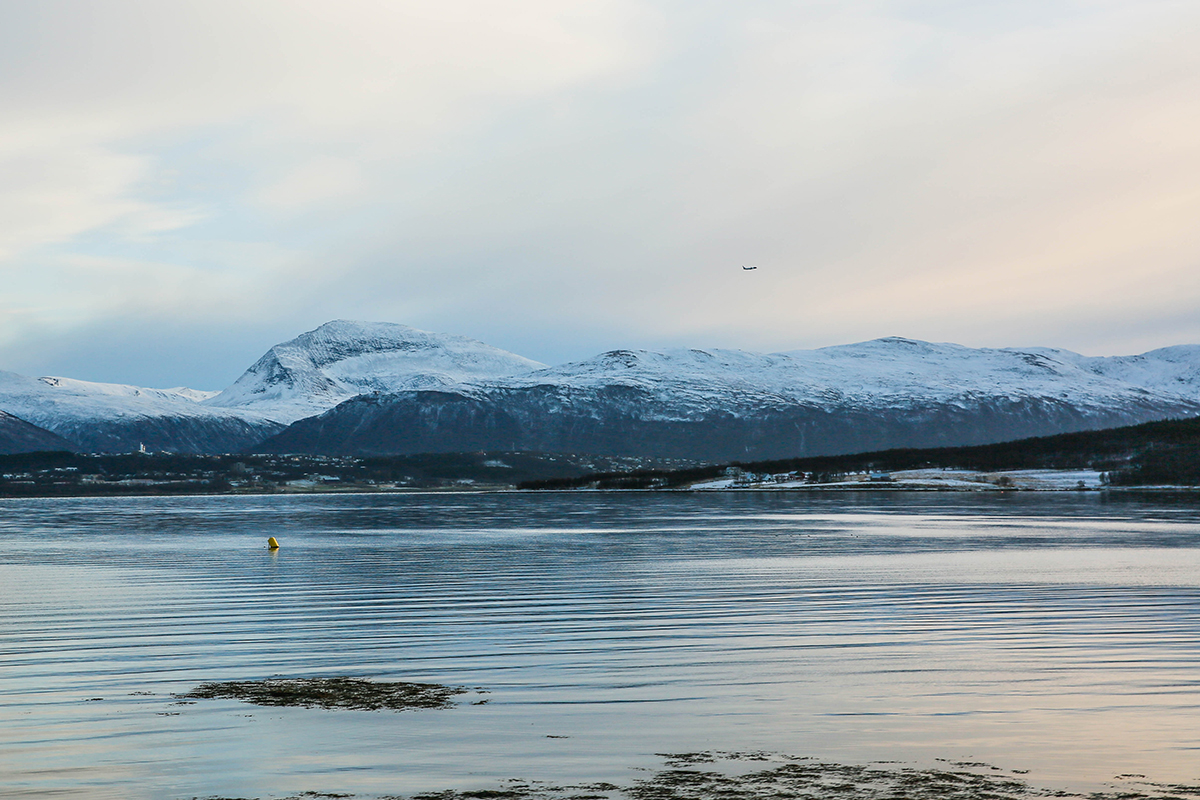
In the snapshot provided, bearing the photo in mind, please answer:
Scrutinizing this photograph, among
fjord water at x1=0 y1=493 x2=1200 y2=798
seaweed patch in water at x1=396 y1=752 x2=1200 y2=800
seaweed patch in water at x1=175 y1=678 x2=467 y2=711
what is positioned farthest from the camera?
seaweed patch in water at x1=175 y1=678 x2=467 y2=711

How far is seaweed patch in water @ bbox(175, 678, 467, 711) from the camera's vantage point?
20359mm

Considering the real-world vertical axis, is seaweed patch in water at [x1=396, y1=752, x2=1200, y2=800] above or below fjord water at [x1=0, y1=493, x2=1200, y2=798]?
above

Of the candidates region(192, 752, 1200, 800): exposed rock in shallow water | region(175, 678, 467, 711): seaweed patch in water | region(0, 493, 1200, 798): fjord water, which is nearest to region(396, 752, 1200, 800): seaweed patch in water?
region(192, 752, 1200, 800): exposed rock in shallow water

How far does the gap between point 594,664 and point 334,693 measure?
5.94 meters

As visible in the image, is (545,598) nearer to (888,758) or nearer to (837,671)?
(837,671)

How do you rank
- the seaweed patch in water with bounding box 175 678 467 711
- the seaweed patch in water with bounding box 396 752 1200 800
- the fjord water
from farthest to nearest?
the seaweed patch in water with bounding box 175 678 467 711
the fjord water
the seaweed patch in water with bounding box 396 752 1200 800

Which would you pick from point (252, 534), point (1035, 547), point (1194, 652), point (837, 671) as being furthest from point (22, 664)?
point (252, 534)

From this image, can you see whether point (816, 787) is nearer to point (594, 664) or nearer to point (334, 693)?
point (334, 693)

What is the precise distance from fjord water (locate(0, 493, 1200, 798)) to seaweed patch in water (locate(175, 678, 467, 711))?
22.8 inches

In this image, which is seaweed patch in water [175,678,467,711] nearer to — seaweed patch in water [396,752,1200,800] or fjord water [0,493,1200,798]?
fjord water [0,493,1200,798]

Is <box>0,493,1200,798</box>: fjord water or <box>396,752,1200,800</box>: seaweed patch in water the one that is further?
<box>0,493,1200,798</box>: fjord water

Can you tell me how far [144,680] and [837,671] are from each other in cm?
1362

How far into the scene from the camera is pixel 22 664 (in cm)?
2616

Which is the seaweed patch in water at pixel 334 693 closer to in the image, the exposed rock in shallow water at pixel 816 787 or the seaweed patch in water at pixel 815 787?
the exposed rock in shallow water at pixel 816 787
